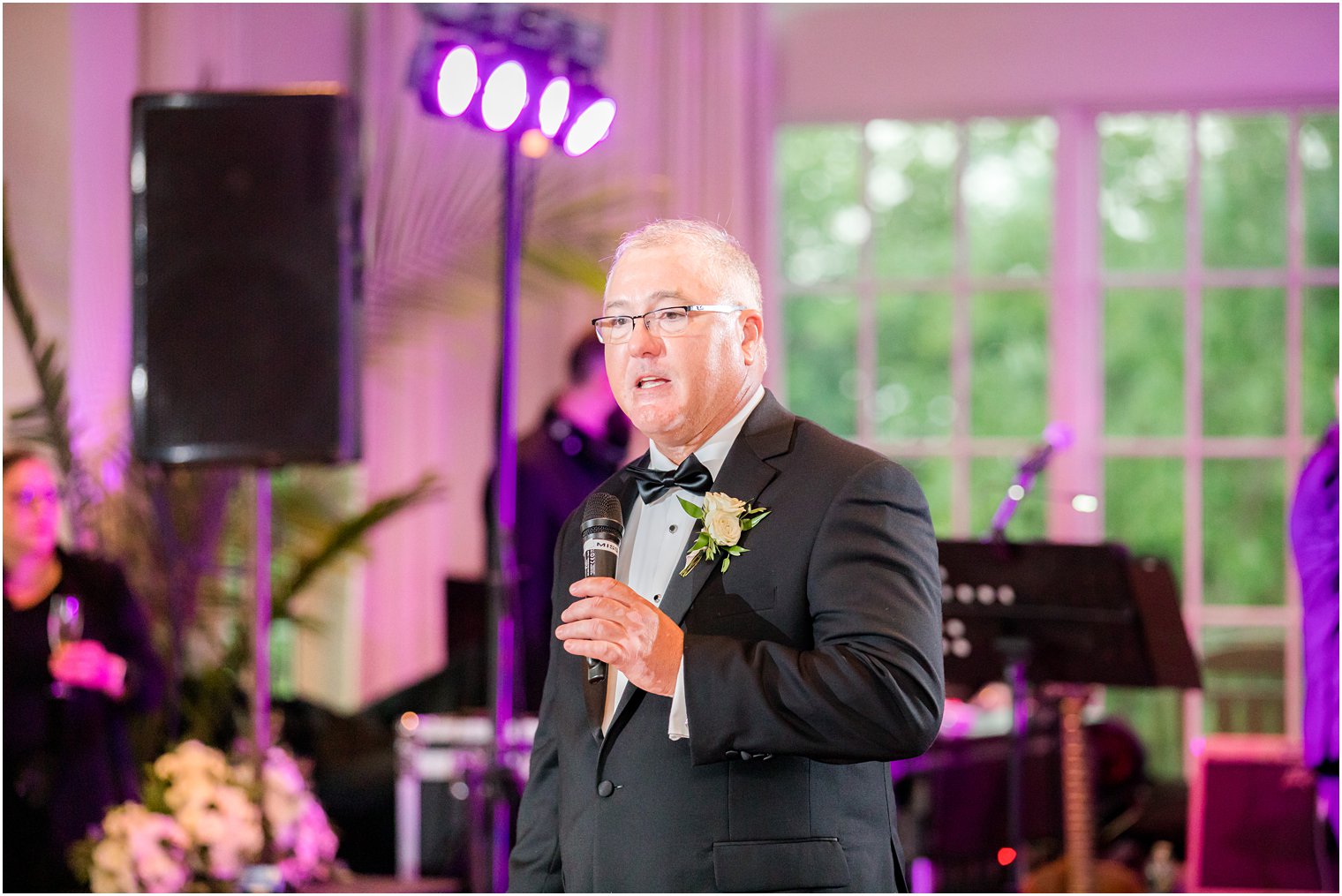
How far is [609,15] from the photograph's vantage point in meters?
6.55

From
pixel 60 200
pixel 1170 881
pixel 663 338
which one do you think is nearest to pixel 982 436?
pixel 1170 881

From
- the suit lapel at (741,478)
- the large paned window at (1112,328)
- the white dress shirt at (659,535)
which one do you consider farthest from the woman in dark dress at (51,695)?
the large paned window at (1112,328)

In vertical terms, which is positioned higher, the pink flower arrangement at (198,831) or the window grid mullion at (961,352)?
the window grid mullion at (961,352)

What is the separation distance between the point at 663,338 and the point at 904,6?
5134 millimetres

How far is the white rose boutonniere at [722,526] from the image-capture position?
5.65ft

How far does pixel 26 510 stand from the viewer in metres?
3.86

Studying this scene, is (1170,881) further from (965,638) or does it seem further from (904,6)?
(904,6)

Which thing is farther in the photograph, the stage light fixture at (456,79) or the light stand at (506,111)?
the stage light fixture at (456,79)

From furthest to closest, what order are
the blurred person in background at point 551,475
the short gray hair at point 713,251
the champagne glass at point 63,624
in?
the blurred person in background at point 551,475
the champagne glass at point 63,624
the short gray hair at point 713,251

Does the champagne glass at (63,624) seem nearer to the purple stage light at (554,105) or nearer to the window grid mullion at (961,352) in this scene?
the purple stage light at (554,105)

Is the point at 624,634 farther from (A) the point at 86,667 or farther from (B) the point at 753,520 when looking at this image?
(A) the point at 86,667

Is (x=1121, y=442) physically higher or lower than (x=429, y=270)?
lower

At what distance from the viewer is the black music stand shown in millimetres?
3627

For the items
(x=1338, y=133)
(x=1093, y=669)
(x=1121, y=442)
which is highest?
(x=1338, y=133)
